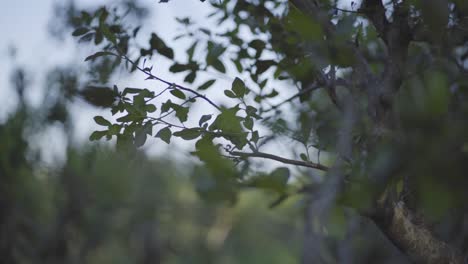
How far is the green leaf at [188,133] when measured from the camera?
64 centimetres

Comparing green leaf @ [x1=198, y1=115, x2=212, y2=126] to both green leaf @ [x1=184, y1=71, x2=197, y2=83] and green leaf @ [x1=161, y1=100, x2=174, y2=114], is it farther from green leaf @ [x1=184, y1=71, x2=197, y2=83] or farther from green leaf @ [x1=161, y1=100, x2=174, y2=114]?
green leaf @ [x1=184, y1=71, x2=197, y2=83]

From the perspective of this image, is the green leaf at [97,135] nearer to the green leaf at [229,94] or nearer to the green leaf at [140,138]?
the green leaf at [140,138]

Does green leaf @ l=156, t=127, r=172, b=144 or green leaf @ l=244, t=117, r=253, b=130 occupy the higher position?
green leaf @ l=156, t=127, r=172, b=144

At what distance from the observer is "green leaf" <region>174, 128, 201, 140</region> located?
644 millimetres

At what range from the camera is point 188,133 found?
0.65 meters

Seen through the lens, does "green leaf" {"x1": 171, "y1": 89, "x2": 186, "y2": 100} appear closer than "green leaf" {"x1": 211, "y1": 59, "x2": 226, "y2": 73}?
Yes

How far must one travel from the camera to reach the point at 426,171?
0.30 metres

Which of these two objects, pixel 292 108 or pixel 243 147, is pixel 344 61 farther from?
pixel 292 108

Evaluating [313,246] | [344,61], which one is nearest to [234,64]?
[344,61]

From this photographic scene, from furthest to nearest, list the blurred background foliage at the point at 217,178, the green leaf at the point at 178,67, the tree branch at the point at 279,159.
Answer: the green leaf at the point at 178,67 < the tree branch at the point at 279,159 < the blurred background foliage at the point at 217,178

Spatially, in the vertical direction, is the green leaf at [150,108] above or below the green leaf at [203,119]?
above

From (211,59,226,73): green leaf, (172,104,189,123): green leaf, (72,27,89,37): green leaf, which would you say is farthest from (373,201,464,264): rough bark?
(72,27,89,37): green leaf

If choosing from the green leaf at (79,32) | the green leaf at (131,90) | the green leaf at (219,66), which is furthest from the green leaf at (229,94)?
the green leaf at (79,32)

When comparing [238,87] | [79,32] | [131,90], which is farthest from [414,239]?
[79,32]
